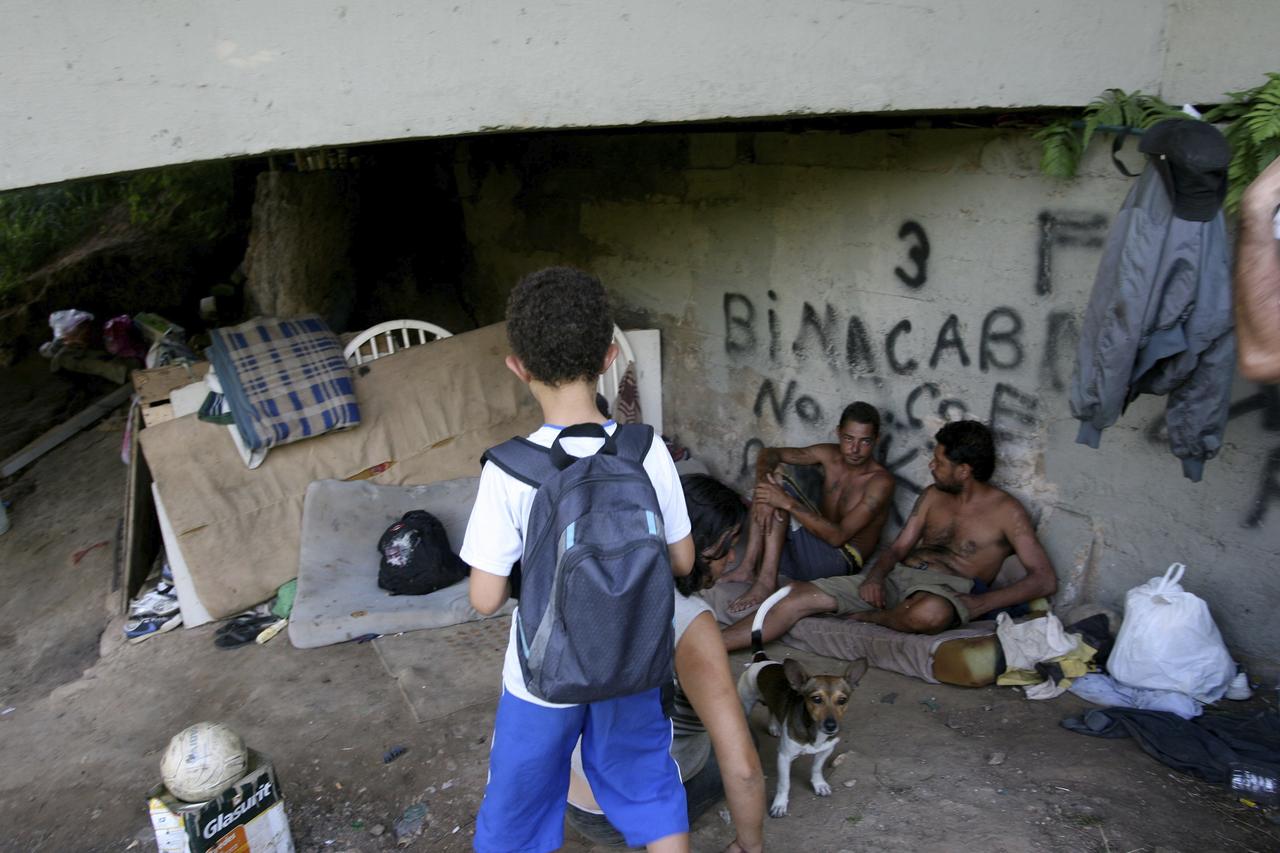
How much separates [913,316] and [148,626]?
392 cm

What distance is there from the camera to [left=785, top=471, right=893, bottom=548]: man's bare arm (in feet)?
14.0

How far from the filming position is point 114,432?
662 cm

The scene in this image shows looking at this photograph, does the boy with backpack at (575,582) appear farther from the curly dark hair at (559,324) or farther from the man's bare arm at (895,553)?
the man's bare arm at (895,553)

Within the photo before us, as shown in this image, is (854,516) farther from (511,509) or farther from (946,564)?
(511,509)

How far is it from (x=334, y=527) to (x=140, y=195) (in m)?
4.87

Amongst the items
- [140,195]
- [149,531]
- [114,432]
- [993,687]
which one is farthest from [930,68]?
[140,195]

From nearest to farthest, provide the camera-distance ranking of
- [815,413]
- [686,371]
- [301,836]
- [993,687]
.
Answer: [301,836], [993,687], [815,413], [686,371]

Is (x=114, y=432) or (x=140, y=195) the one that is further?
(x=140, y=195)

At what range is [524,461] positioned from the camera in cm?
184

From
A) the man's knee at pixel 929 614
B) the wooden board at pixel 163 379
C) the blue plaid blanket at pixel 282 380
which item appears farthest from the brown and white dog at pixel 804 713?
the wooden board at pixel 163 379

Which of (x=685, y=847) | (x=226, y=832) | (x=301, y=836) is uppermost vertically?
(x=685, y=847)

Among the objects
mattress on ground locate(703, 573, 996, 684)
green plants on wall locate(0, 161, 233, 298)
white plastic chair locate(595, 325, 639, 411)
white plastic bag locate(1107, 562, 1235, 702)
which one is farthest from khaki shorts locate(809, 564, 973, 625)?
green plants on wall locate(0, 161, 233, 298)

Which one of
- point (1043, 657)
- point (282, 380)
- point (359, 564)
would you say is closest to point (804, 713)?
point (1043, 657)

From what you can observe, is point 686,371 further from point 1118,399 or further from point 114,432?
point 114,432
